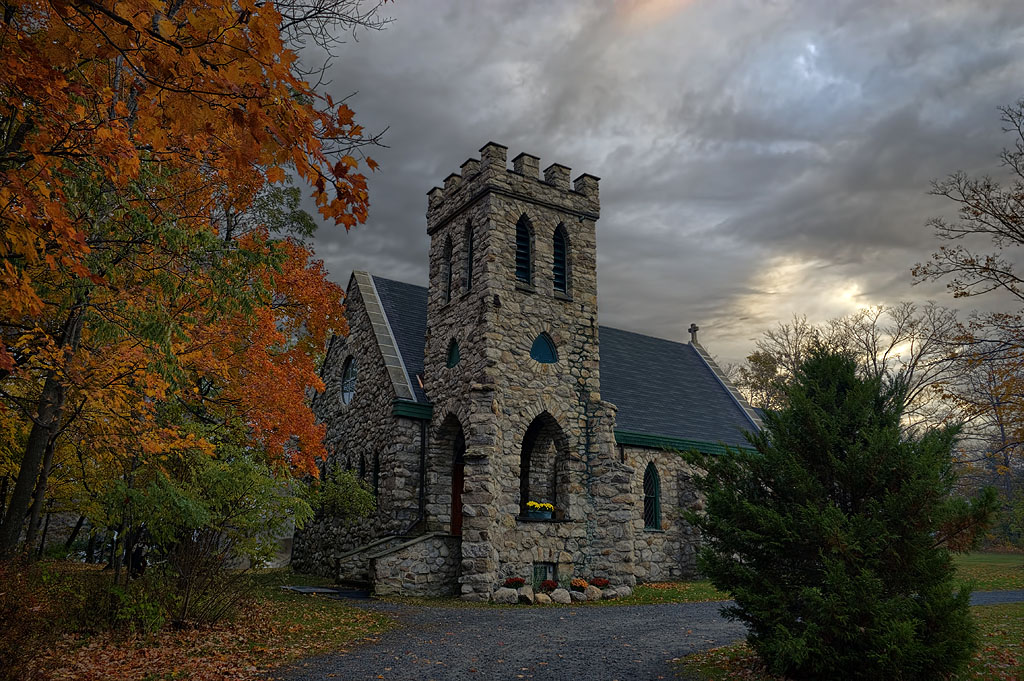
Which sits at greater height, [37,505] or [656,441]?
[656,441]

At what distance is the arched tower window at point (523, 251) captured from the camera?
1747 centimetres

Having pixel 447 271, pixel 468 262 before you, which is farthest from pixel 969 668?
pixel 447 271

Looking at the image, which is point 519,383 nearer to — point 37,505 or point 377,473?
point 377,473

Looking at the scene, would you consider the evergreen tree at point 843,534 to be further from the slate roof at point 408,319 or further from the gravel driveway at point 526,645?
the slate roof at point 408,319

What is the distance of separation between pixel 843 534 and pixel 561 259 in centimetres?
1237

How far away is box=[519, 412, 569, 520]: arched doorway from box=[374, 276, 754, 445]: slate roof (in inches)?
131

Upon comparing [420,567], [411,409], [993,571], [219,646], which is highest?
[411,409]

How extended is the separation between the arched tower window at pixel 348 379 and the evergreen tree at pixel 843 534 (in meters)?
14.9

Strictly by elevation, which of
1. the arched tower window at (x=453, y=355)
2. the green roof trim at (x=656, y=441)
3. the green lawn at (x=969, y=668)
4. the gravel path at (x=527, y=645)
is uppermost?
the arched tower window at (x=453, y=355)

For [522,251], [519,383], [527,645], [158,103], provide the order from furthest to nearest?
[522,251], [519,383], [527,645], [158,103]

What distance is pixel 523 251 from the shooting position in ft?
58.1

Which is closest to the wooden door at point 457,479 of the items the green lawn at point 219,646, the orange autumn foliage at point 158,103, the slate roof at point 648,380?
the slate roof at point 648,380

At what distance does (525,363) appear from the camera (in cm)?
1642

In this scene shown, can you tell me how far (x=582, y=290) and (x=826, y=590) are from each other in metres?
11.8
